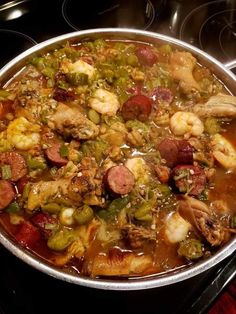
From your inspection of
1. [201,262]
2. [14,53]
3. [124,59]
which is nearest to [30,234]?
[201,262]

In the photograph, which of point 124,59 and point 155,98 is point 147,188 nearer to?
point 155,98

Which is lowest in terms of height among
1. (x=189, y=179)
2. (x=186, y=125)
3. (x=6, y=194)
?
(x=6, y=194)

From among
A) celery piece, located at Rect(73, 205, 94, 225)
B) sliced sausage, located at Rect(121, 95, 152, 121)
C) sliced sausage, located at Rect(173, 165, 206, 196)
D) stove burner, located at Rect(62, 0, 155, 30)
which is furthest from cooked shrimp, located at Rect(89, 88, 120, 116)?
stove burner, located at Rect(62, 0, 155, 30)

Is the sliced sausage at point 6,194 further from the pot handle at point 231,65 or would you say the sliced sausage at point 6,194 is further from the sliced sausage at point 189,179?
the pot handle at point 231,65

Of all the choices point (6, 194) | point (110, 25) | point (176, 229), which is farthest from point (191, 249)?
point (110, 25)

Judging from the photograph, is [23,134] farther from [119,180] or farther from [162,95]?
[162,95]

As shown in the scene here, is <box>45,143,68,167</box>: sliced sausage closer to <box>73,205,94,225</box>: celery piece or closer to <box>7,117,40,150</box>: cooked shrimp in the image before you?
<box>7,117,40,150</box>: cooked shrimp
